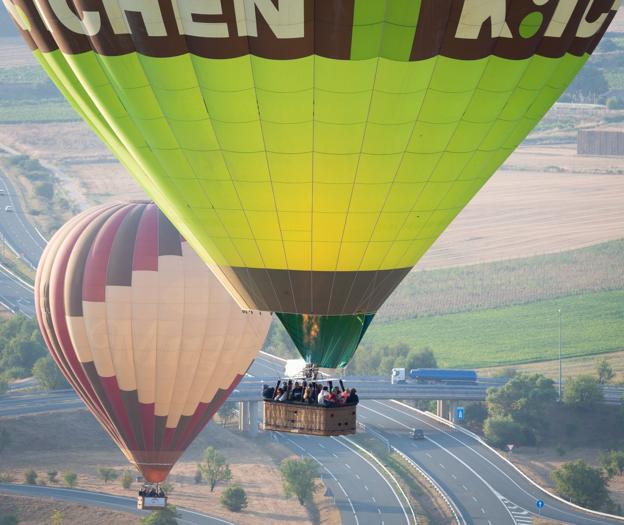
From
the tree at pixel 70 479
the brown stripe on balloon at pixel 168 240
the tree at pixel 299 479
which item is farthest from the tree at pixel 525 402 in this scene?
the brown stripe on balloon at pixel 168 240

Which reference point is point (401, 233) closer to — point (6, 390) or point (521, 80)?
point (521, 80)

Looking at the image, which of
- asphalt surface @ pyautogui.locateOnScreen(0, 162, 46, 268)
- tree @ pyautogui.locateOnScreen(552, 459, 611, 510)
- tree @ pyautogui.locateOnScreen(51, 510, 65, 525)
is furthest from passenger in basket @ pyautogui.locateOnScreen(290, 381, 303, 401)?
asphalt surface @ pyautogui.locateOnScreen(0, 162, 46, 268)

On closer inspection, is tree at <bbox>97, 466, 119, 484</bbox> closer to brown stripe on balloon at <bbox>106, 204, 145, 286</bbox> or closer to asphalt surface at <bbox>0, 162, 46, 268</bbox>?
brown stripe on balloon at <bbox>106, 204, 145, 286</bbox>

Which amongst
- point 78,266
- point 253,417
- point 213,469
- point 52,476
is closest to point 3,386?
point 253,417

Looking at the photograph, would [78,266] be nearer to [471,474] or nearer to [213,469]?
[213,469]

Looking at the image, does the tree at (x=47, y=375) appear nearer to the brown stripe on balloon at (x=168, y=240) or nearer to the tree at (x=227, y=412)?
the tree at (x=227, y=412)

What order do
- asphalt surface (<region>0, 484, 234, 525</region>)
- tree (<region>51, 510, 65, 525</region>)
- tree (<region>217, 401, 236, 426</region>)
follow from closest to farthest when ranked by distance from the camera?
tree (<region>51, 510, 65, 525</region>) → asphalt surface (<region>0, 484, 234, 525</region>) → tree (<region>217, 401, 236, 426</region>)
